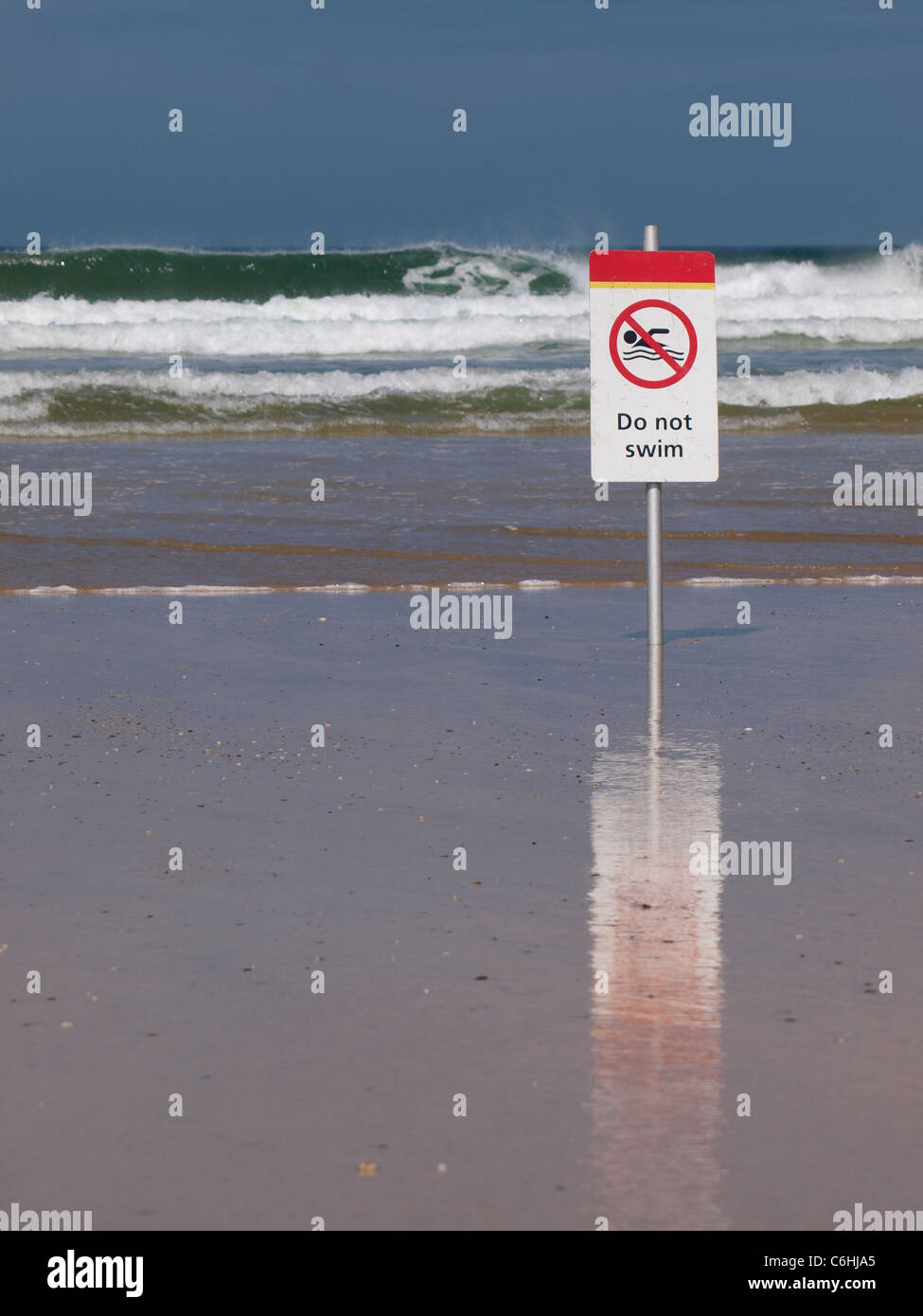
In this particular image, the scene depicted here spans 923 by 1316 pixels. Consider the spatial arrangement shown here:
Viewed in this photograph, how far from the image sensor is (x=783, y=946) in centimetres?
354

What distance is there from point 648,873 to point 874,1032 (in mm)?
1036

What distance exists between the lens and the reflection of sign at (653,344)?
668cm

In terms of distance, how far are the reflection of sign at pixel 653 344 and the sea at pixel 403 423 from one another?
234 cm

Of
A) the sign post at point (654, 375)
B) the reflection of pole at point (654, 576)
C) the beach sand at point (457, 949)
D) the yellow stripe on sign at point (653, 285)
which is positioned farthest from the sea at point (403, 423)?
the beach sand at point (457, 949)

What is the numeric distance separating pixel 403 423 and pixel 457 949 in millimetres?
16726

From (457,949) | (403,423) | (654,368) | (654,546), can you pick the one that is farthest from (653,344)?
(403,423)

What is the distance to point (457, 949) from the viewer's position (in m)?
3.54

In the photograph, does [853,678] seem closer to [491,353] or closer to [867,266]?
[491,353]

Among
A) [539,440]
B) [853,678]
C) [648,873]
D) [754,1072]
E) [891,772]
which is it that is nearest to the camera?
[754,1072]

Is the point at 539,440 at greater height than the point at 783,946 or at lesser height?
greater

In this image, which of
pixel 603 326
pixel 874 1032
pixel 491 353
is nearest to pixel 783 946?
pixel 874 1032

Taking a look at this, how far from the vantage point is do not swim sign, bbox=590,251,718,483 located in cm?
665

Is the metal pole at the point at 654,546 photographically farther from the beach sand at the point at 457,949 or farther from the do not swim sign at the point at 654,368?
the beach sand at the point at 457,949
